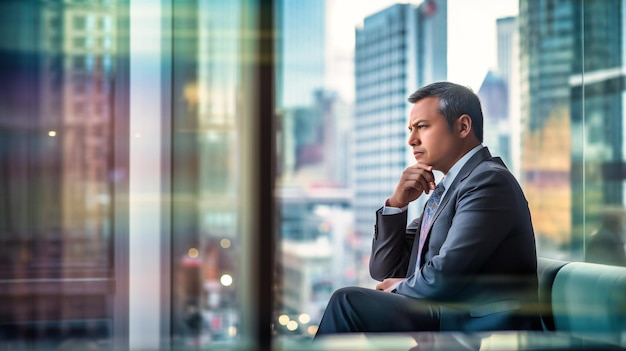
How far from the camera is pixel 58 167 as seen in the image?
200 centimetres

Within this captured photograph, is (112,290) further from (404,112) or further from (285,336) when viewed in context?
(404,112)

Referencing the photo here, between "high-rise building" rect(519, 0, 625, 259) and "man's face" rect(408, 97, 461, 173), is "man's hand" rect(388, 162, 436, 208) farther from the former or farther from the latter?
"high-rise building" rect(519, 0, 625, 259)

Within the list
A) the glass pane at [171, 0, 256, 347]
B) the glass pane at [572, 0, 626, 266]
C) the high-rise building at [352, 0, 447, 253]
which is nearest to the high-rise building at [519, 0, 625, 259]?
the glass pane at [572, 0, 626, 266]

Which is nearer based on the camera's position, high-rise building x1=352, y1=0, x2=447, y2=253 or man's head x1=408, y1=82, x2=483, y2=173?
man's head x1=408, y1=82, x2=483, y2=173

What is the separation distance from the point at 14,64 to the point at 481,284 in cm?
159

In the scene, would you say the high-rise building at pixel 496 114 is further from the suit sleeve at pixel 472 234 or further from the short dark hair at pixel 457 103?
the suit sleeve at pixel 472 234

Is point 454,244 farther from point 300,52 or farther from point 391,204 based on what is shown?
point 300,52

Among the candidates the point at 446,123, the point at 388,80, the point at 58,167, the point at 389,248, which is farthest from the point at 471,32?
the point at 58,167

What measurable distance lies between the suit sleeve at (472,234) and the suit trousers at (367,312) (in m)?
0.06

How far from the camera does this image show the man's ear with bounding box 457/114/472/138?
2598mm

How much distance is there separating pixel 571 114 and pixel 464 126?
120cm

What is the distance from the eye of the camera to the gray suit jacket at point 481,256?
7.57 feet

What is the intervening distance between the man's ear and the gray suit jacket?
0.31ft

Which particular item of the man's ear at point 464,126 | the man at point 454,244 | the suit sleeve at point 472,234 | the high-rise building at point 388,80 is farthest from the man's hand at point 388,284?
the man's ear at point 464,126
